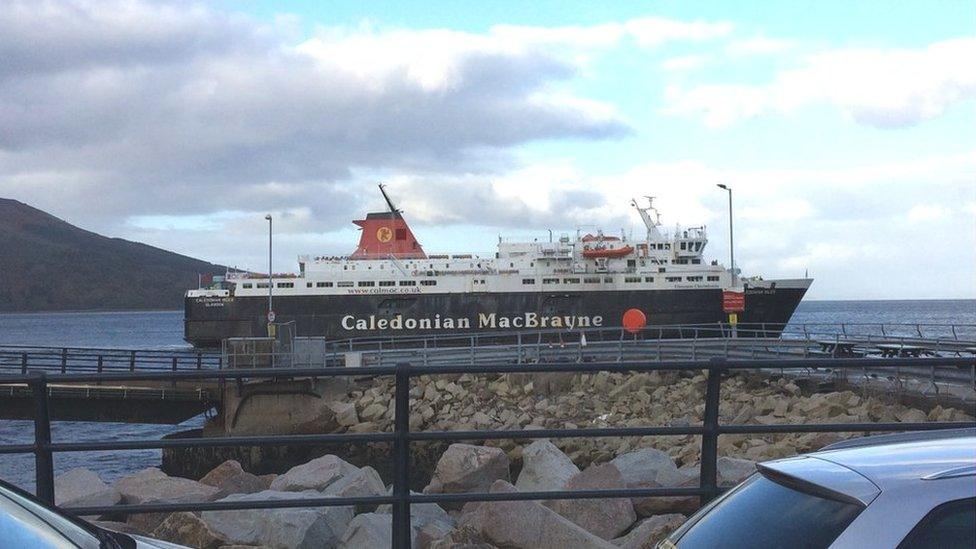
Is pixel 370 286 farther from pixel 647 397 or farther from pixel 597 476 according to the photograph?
pixel 597 476

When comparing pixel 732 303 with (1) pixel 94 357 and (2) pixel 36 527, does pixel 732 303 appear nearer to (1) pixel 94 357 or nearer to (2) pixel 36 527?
(1) pixel 94 357

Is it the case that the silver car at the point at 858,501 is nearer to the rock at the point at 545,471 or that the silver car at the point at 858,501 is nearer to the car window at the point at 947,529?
the car window at the point at 947,529

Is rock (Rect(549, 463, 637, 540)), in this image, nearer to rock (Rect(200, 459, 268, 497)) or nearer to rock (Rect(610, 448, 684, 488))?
rock (Rect(610, 448, 684, 488))

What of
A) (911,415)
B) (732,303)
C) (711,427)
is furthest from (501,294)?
(711,427)

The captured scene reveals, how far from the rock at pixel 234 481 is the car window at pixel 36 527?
5.18 metres

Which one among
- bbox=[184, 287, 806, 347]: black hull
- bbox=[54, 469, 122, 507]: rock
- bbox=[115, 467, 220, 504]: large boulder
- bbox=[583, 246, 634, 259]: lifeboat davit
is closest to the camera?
bbox=[54, 469, 122, 507]: rock

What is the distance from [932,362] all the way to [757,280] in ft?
167

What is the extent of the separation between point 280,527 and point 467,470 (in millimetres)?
2658

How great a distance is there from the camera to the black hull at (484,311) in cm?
5450

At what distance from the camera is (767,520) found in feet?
9.95

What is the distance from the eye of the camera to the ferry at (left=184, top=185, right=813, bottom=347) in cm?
5462

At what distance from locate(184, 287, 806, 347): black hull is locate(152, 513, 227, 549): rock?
47.5 metres

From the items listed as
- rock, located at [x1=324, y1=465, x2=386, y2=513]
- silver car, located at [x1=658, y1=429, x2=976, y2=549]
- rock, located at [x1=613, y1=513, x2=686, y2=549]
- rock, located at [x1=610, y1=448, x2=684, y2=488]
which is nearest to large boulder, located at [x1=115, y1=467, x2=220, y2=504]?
rock, located at [x1=324, y1=465, x2=386, y2=513]

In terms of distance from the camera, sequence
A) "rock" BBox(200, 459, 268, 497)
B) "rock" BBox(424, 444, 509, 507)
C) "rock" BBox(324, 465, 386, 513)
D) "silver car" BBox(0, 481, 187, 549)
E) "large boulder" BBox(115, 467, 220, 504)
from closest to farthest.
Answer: "silver car" BBox(0, 481, 187, 549) < "rock" BBox(324, 465, 386, 513) < "large boulder" BBox(115, 467, 220, 504) < "rock" BBox(200, 459, 268, 497) < "rock" BBox(424, 444, 509, 507)
